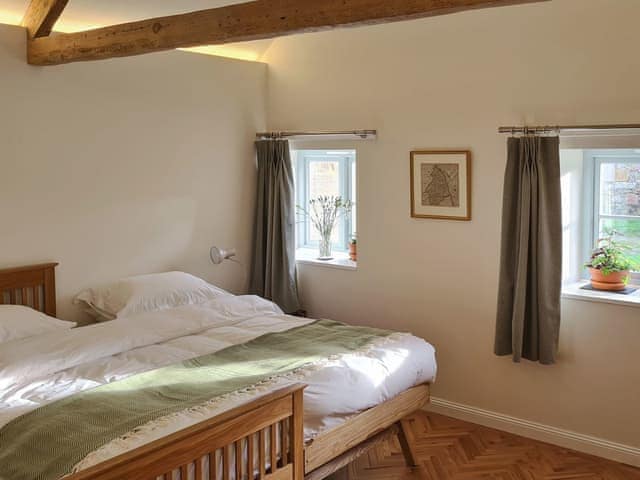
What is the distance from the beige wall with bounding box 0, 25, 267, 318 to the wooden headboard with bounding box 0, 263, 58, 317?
0.21ft

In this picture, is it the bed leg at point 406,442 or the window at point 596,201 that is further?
the window at point 596,201

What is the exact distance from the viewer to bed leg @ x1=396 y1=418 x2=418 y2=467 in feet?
12.2

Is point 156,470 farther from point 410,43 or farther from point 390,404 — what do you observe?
point 410,43

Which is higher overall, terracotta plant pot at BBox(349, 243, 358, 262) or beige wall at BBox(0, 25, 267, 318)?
beige wall at BBox(0, 25, 267, 318)

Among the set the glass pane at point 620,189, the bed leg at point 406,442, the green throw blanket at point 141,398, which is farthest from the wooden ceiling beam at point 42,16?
the glass pane at point 620,189

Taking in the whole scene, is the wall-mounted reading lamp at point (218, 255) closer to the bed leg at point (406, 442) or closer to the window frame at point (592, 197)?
the bed leg at point (406, 442)

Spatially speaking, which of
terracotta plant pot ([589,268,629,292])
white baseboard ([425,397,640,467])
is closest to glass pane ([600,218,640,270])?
terracotta plant pot ([589,268,629,292])

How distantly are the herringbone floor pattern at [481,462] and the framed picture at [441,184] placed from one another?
4.21ft

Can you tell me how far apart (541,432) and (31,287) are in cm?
295

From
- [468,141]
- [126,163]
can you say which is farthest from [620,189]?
[126,163]

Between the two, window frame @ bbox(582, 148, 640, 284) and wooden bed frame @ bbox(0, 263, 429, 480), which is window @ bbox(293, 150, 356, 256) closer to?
window frame @ bbox(582, 148, 640, 284)

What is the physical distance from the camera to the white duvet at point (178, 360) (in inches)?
115

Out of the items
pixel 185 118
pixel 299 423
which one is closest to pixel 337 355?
pixel 299 423

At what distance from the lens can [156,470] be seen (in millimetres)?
2174
